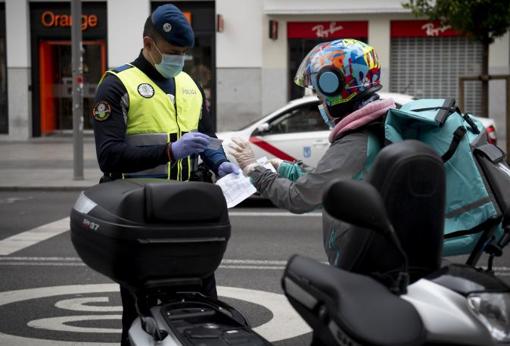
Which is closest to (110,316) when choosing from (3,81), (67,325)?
(67,325)

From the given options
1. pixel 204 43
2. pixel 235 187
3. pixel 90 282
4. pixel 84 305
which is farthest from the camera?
pixel 204 43

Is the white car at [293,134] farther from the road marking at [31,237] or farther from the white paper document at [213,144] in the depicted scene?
the white paper document at [213,144]

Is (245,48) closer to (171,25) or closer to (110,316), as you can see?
(110,316)

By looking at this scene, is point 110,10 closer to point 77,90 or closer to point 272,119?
point 77,90

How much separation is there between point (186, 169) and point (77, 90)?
37.9 ft

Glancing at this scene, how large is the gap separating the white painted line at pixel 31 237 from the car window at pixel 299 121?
11.3 ft

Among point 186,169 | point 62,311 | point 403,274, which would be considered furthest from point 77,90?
point 403,274

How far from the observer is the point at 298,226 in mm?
10414

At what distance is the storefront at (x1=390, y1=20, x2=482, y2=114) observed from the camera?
76.9ft

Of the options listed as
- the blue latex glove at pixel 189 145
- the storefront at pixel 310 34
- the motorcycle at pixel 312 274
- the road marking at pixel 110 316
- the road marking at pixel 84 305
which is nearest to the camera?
the motorcycle at pixel 312 274

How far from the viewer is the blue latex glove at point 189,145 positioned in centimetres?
Answer: 357

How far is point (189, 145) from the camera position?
357 centimetres

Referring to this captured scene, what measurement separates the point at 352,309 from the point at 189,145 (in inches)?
64.7

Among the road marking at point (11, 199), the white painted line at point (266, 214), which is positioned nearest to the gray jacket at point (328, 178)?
the white painted line at point (266, 214)
